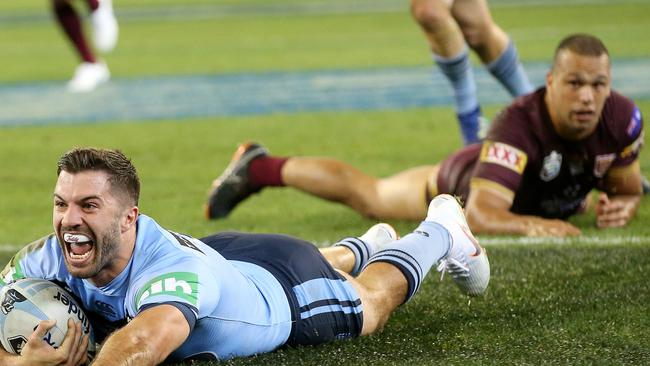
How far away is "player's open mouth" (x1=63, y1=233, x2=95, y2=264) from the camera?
176 inches

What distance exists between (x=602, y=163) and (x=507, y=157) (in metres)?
0.51

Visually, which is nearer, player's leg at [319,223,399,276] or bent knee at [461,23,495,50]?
player's leg at [319,223,399,276]

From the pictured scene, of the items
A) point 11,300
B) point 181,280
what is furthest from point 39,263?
point 181,280

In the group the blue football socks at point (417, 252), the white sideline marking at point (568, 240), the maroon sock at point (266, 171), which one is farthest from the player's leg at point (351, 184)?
the blue football socks at point (417, 252)

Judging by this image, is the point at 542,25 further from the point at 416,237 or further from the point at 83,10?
the point at 416,237

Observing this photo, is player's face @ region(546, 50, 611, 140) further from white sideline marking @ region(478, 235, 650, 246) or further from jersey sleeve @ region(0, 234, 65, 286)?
jersey sleeve @ region(0, 234, 65, 286)

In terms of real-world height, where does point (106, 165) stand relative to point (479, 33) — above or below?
above

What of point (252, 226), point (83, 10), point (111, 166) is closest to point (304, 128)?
point (252, 226)

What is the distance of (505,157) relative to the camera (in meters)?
7.09

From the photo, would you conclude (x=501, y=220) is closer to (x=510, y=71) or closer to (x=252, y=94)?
(x=510, y=71)

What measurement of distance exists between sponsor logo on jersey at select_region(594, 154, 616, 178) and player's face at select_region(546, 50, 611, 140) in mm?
187

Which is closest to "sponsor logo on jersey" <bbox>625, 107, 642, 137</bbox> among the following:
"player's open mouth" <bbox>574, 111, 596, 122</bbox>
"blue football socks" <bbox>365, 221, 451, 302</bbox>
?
"player's open mouth" <bbox>574, 111, 596, 122</bbox>

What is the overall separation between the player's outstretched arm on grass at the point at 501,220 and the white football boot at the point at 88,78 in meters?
8.99

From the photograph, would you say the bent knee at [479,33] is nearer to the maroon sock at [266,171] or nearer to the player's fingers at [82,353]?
the maroon sock at [266,171]
